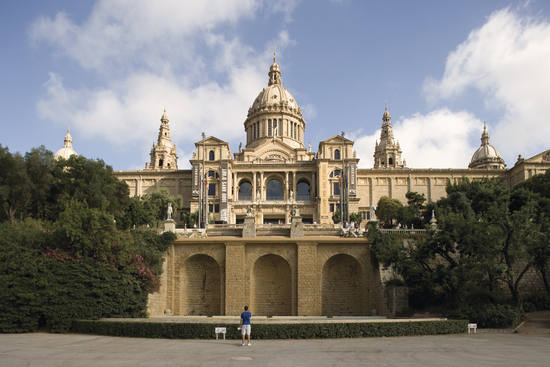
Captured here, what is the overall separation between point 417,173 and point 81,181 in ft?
191

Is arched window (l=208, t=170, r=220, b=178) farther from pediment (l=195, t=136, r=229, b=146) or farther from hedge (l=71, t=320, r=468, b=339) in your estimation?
hedge (l=71, t=320, r=468, b=339)

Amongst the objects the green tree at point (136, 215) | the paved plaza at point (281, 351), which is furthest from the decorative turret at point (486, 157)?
the paved plaza at point (281, 351)

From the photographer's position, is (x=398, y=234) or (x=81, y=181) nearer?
(x=398, y=234)

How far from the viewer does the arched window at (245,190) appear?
75.5 m

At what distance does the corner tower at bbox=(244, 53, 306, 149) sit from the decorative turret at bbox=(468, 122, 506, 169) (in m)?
35.7

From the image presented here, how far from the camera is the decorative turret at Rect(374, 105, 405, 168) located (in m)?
91.2

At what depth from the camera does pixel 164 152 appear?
92.6 metres

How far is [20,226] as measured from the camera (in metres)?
30.6

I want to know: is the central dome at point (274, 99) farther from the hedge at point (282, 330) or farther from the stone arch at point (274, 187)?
the hedge at point (282, 330)

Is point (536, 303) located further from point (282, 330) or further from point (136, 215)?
point (136, 215)

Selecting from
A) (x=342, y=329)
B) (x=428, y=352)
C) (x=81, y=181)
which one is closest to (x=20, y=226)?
(x=81, y=181)

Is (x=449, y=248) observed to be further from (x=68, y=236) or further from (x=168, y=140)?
(x=168, y=140)

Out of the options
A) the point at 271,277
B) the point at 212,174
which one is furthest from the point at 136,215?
the point at 212,174

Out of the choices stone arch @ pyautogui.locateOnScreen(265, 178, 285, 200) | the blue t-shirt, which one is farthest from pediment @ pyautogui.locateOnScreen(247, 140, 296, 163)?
the blue t-shirt
